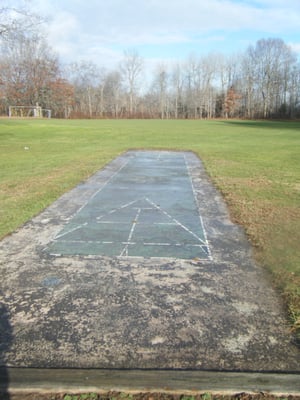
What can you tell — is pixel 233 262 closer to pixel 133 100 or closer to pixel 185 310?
pixel 185 310

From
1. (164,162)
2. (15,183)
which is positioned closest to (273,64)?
(164,162)

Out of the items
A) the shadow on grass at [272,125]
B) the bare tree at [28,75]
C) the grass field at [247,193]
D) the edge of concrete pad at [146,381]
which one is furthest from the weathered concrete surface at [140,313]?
the bare tree at [28,75]

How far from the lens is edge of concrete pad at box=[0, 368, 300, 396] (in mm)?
2322

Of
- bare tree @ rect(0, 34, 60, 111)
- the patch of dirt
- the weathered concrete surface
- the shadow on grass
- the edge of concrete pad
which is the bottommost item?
the patch of dirt

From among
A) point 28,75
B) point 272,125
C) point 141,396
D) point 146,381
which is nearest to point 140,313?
point 146,381

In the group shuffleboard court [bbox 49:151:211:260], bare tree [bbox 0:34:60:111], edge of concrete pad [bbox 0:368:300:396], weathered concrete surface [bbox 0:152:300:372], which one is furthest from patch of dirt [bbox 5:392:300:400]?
bare tree [bbox 0:34:60:111]

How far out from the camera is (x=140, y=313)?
124 inches

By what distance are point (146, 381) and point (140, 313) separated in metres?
0.81

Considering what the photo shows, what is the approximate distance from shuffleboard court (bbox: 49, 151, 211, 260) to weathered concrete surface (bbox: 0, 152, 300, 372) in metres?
0.27

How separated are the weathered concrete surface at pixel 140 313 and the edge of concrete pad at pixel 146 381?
9 cm

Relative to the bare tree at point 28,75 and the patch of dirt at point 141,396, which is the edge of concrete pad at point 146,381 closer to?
the patch of dirt at point 141,396

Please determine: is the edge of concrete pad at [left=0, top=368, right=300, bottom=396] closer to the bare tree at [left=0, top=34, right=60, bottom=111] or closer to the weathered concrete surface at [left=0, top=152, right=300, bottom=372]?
the weathered concrete surface at [left=0, top=152, right=300, bottom=372]

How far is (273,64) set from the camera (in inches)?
2832

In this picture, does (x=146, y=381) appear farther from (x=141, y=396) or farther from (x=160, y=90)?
(x=160, y=90)
